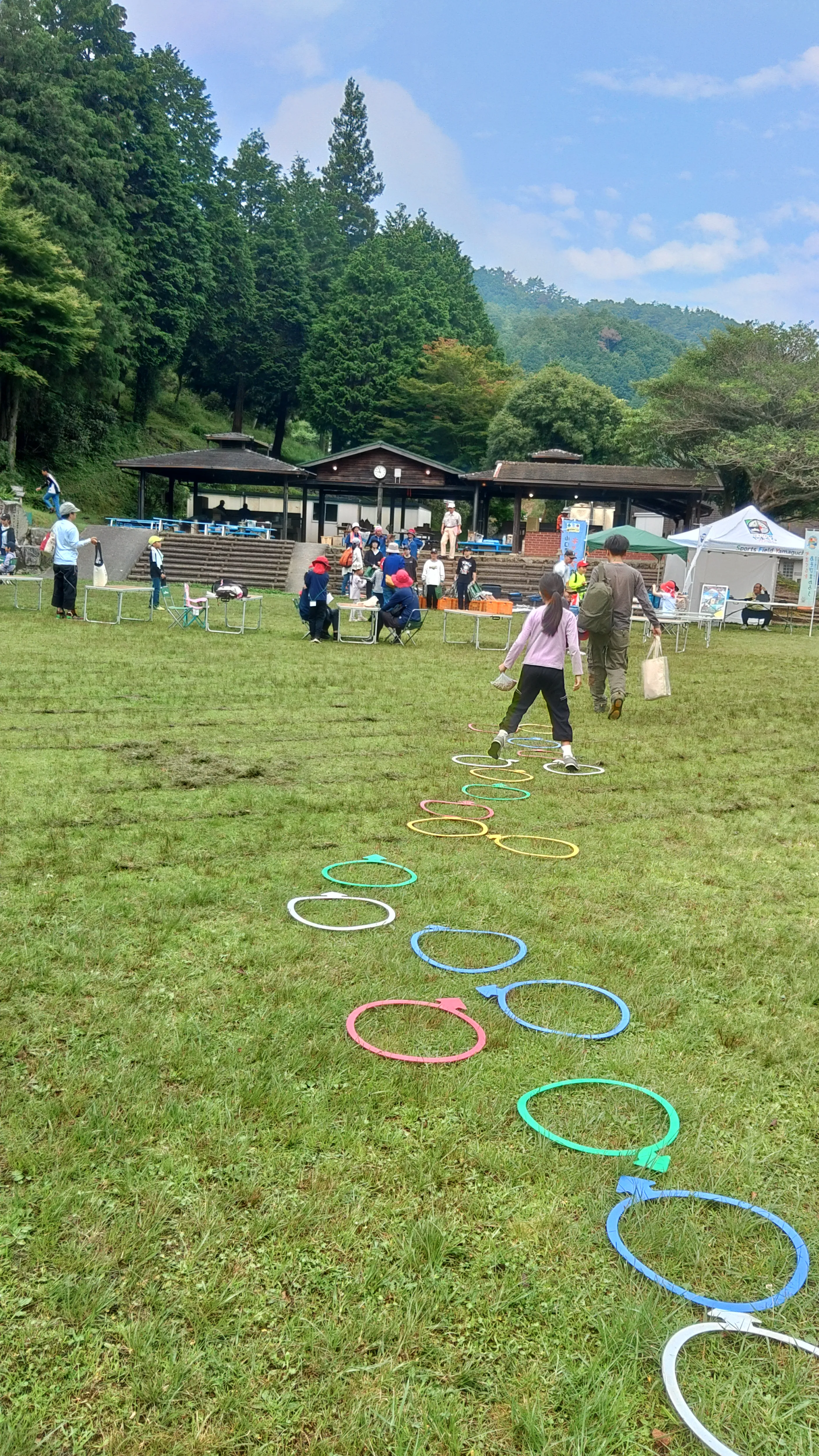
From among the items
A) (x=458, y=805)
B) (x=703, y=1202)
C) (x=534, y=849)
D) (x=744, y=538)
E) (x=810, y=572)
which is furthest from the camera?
(x=810, y=572)

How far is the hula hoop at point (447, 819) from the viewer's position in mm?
5434

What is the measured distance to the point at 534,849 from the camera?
528 cm

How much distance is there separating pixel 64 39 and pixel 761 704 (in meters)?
42.1

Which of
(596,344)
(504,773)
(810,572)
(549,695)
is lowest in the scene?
(504,773)

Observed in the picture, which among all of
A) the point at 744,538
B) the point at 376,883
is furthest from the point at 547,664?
the point at 744,538

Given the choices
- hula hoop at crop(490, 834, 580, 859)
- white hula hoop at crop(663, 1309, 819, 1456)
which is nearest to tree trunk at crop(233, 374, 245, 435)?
hula hoop at crop(490, 834, 580, 859)

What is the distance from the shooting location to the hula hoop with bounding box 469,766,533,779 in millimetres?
7012

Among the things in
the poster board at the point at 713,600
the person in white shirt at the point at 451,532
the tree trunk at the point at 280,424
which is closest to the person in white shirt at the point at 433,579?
the poster board at the point at 713,600

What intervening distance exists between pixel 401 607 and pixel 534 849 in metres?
10.8

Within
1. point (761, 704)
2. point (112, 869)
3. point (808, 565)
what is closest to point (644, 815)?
point (112, 869)

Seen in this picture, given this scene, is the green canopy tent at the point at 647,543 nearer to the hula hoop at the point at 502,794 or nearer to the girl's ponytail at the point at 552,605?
the girl's ponytail at the point at 552,605

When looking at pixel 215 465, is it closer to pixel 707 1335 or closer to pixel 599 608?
pixel 599 608

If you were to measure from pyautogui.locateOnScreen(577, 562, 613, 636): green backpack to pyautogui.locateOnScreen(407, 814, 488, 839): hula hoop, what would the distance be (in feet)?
13.1

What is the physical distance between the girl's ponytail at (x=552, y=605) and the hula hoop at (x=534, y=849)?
6.47 feet
